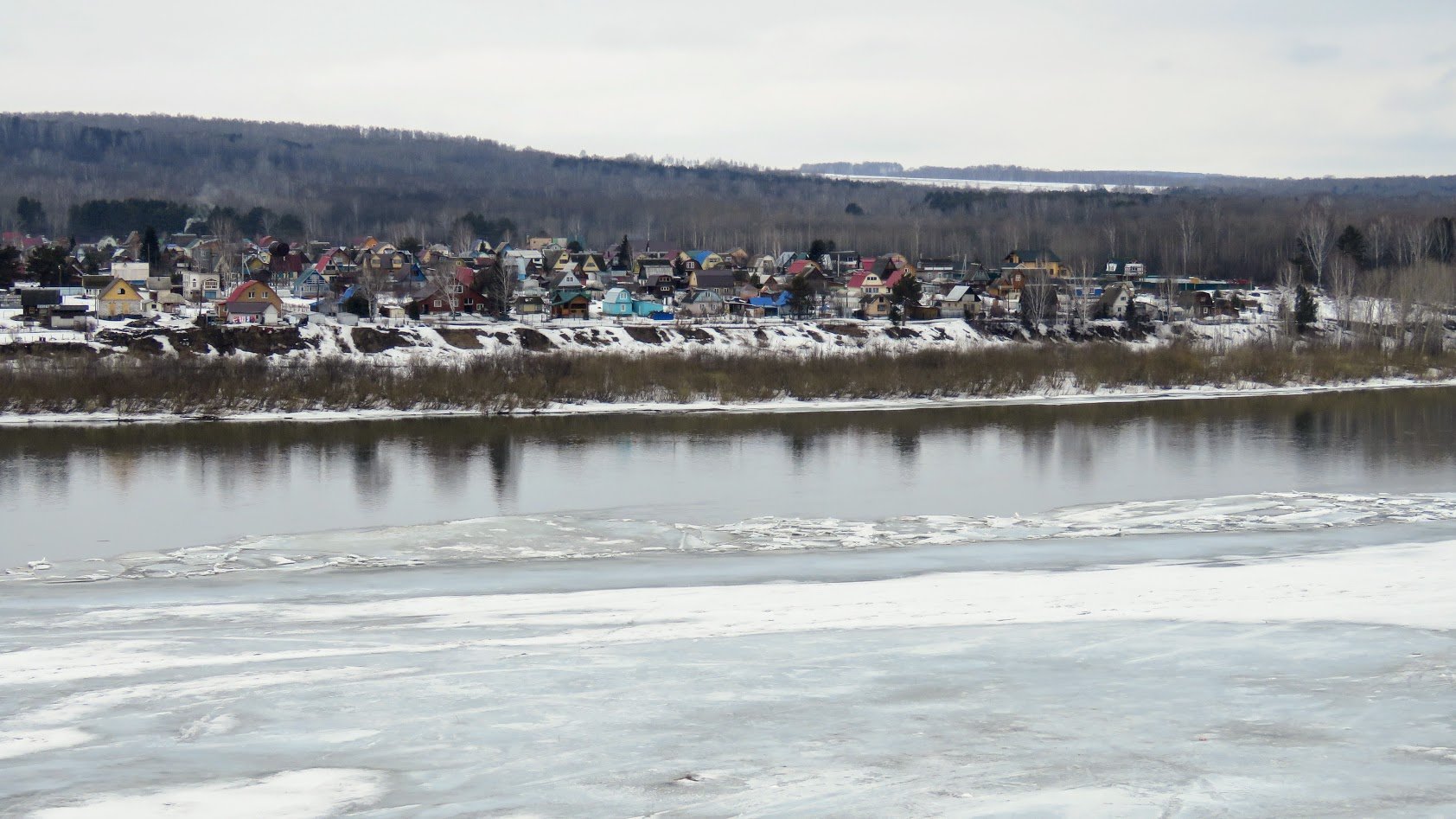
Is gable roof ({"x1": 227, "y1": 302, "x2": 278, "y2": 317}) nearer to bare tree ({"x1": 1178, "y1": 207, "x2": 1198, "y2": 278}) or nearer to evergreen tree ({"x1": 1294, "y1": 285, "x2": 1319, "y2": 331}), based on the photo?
evergreen tree ({"x1": 1294, "y1": 285, "x2": 1319, "y2": 331})

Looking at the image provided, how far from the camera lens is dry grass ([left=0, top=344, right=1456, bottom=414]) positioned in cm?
2425

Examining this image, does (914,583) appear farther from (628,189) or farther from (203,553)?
(628,189)

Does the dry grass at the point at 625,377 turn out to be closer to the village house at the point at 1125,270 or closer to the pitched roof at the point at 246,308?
the pitched roof at the point at 246,308

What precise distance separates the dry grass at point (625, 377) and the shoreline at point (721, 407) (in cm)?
27

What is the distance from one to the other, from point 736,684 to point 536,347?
2530 cm

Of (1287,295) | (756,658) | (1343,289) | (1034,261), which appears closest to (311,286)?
(1034,261)

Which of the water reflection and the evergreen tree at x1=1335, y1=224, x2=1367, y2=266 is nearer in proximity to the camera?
the water reflection

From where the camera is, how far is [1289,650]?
6.70 metres

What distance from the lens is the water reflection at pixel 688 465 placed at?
13.4 m

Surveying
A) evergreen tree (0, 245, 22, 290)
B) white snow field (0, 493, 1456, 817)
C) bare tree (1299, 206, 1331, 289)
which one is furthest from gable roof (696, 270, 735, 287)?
white snow field (0, 493, 1456, 817)

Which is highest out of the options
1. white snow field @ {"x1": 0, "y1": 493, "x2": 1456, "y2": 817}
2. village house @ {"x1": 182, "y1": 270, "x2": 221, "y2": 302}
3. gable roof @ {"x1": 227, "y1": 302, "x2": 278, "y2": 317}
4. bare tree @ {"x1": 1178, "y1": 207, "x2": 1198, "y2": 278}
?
bare tree @ {"x1": 1178, "y1": 207, "x2": 1198, "y2": 278}

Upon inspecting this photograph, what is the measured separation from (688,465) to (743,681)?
1078 cm

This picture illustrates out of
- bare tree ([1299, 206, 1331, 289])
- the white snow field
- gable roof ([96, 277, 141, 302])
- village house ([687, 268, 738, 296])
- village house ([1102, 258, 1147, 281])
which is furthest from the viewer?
village house ([1102, 258, 1147, 281])

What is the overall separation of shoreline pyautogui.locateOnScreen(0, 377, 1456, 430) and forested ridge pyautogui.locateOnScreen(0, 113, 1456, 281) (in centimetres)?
1869
